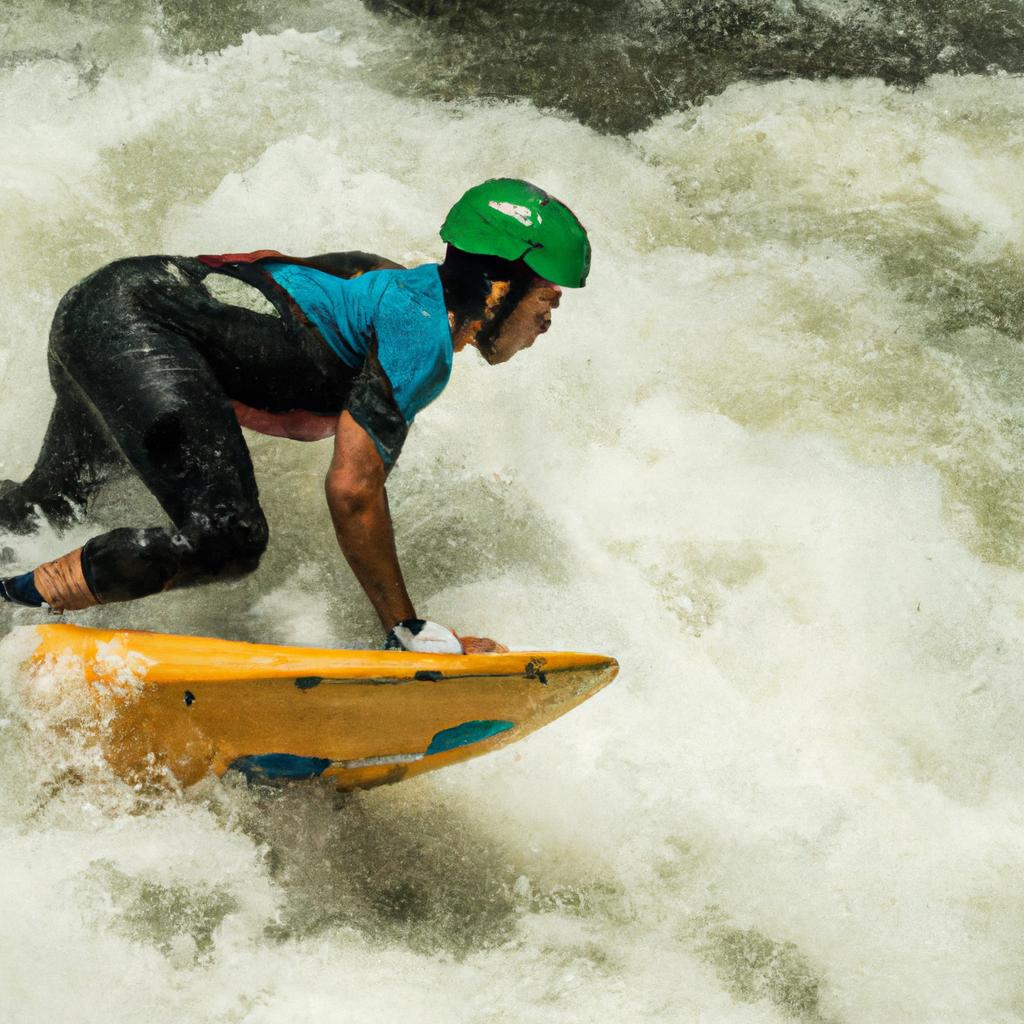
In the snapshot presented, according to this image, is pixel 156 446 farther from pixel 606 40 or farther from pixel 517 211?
pixel 606 40

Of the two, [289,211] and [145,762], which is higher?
[289,211]

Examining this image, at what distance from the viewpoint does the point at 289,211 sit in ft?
14.8

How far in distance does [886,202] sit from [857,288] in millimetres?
601

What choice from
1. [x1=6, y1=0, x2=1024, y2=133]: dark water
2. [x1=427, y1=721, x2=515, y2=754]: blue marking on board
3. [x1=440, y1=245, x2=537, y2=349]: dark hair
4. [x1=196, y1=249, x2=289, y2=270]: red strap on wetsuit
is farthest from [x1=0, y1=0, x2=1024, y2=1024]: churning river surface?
[x1=440, y1=245, x2=537, y2=349]: dark hair

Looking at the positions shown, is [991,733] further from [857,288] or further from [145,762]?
[145,762]

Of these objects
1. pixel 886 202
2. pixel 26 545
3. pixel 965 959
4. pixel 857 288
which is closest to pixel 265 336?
pixel 26 545

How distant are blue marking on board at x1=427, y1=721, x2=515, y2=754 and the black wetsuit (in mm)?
605

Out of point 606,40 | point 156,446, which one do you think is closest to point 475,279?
point 156,446

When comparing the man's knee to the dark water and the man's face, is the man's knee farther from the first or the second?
the dark water

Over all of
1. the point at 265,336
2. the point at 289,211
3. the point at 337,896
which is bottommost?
the point at 337,896

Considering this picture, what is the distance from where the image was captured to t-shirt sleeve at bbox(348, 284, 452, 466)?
2.58 meters

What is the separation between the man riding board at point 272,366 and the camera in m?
2.59

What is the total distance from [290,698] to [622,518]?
1.60 meters

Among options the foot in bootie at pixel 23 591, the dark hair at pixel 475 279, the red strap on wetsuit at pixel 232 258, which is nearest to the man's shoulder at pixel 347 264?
the red strap on wetsuit at pixel 232 258
